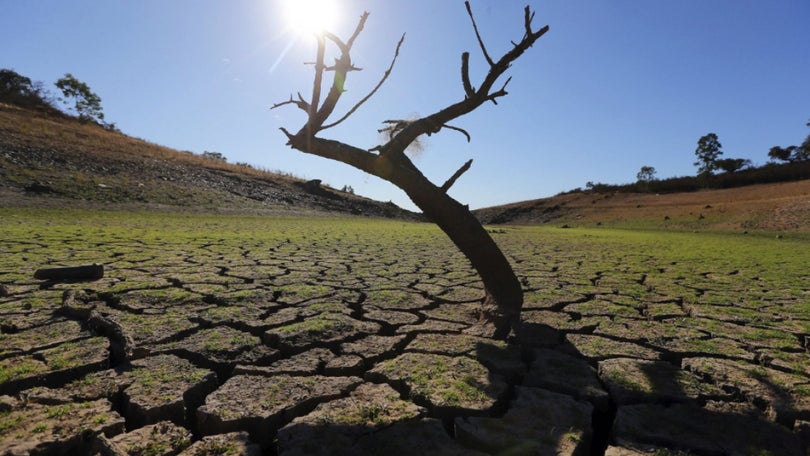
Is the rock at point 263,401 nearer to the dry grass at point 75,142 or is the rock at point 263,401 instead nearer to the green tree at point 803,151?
the dry grass at point 75,142

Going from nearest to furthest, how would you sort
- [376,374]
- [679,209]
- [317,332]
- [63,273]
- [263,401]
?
[263,401]
[376,374]
[317,332]
[63,273]
[679,209]

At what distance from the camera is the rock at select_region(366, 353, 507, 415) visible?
1.62 meters

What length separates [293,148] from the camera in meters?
2.44

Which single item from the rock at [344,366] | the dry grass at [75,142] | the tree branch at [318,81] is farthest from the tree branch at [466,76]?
the dry grass at [75,142]

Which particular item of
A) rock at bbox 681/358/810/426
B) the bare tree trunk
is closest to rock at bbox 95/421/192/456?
the bare tree trunk

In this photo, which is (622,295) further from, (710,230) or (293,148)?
(710,230)

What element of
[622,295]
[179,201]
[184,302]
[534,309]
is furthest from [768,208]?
[179,201]

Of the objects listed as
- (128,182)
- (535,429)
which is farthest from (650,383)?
(128,182)

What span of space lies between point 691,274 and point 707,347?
305cm

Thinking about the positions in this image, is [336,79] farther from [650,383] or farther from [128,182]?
[128,182]

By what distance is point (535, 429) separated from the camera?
1.45m

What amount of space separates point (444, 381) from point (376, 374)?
311 millimetres

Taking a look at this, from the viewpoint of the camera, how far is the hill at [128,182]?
41.1 feet

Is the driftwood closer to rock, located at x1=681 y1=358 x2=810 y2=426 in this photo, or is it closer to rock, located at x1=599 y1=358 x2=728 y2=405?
rock, located at x1=599 y1=358 x2=728 y2=405
